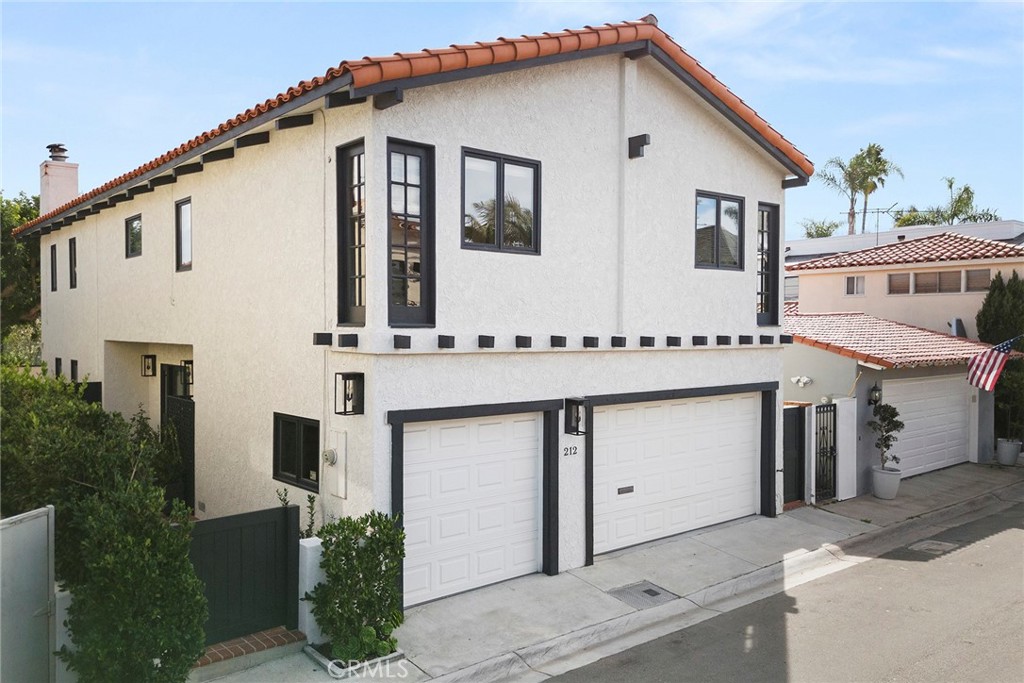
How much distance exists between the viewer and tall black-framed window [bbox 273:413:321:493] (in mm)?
9398

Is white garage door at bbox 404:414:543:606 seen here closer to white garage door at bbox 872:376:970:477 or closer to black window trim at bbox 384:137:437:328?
black window trim at bbox 384:137:437:328

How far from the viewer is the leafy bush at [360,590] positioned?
7492mm

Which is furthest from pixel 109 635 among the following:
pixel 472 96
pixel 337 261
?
pixel 472 96

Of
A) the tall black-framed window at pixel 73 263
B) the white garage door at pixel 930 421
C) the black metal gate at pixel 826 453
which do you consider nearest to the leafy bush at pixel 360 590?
the black metal gate at pixel 826 453

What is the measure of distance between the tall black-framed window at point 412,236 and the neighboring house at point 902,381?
9.60m

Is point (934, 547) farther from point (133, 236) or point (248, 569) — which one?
point (133, 236)

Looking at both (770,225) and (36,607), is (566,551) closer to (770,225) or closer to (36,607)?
(36,607)

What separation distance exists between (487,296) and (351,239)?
5.78 ft

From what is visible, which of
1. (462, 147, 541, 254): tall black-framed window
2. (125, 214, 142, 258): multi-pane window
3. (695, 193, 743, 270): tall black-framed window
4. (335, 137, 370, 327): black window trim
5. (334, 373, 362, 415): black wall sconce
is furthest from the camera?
(125, 214, 142, 258): multi-pane window

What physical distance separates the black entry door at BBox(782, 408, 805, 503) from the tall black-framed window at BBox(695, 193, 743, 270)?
10.3 feet

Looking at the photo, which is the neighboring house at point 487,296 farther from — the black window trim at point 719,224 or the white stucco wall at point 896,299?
the white stucco wall at point 896,299

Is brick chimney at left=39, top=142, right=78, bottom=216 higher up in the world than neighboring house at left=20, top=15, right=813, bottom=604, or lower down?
higher up

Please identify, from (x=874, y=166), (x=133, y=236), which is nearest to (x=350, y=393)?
(x=133, y=236)

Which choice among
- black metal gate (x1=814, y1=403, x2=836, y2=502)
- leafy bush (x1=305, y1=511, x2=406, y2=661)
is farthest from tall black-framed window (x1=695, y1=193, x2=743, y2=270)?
leafy bush (x1=305, y1=511, x2=406, y2=661)
